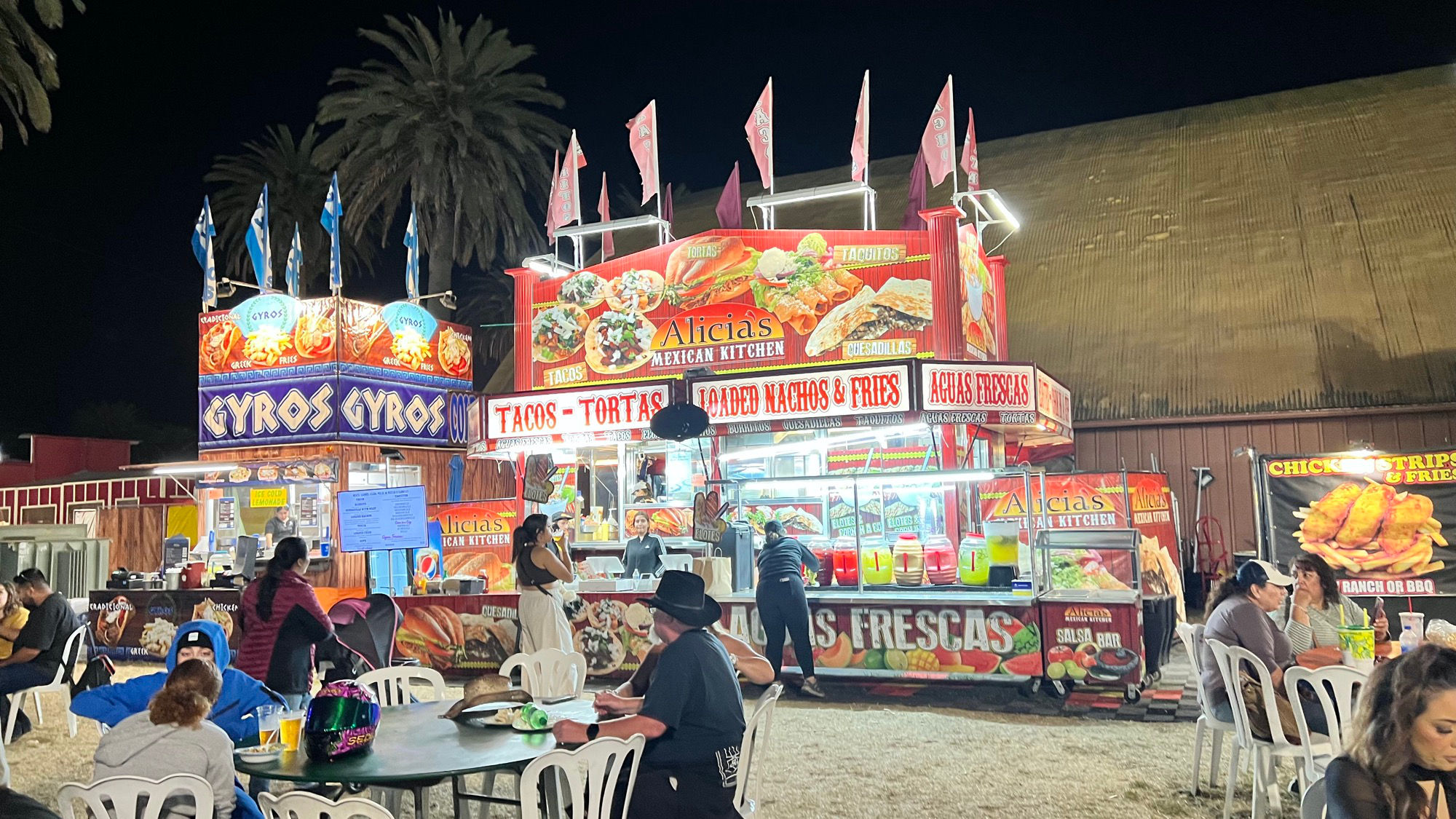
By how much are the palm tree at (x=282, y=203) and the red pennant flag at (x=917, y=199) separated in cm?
2293

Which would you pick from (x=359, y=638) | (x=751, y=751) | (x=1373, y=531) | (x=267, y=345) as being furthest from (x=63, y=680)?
(x=1373, y=531)

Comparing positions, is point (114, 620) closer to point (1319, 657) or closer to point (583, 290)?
point (583, 290)

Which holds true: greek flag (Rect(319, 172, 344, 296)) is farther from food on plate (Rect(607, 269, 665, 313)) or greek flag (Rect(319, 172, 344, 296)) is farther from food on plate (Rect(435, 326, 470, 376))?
food on plate (Rect(607, 269, 665, 313))

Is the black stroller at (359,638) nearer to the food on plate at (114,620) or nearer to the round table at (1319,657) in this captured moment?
the round table at (1319,657)

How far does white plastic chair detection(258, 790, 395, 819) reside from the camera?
324cm

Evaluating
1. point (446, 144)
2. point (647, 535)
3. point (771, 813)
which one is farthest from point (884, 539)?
point (446, 144)

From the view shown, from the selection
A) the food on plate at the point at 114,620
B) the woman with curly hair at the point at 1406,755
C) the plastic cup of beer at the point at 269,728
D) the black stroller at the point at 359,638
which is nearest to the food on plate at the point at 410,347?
the food on plate at the point at 114,620

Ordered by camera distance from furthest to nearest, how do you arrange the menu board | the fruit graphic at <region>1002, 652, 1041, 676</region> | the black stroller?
1. the menu board
2. the fruit graphic at <region>1002, 652, 1041, 676</region>
3. the black stroller

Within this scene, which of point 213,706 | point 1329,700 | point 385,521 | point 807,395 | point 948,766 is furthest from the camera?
point 807,395

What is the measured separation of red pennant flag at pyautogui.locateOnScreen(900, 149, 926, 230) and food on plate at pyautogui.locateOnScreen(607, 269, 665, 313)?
11.2 ft

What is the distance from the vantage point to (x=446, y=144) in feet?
89.8

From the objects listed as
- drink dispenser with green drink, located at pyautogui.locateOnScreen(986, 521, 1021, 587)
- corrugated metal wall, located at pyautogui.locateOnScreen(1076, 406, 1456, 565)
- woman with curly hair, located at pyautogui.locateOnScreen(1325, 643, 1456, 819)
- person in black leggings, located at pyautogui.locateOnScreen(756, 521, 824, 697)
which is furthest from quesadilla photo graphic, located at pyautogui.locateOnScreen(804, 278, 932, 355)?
woman with curly hair, located at pyautogui.locateOnScreen(1325, 643, 1456, 819)

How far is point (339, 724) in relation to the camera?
4.36 metres

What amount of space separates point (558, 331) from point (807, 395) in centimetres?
452
